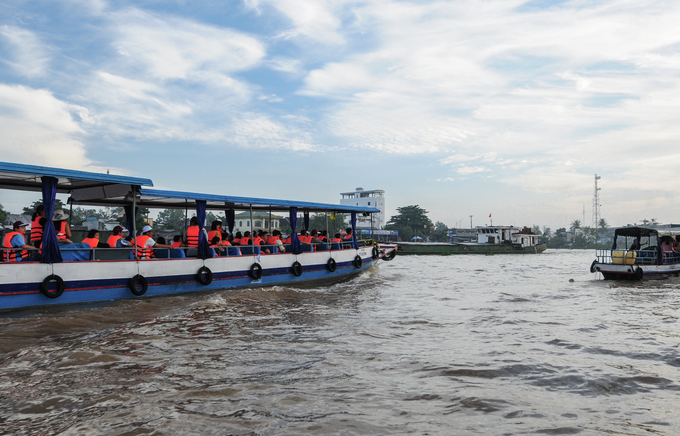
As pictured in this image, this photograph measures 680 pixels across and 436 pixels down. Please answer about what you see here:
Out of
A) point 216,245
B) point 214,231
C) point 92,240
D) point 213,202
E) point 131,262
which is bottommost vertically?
point 131,262

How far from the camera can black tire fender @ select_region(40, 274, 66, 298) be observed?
28.2ft

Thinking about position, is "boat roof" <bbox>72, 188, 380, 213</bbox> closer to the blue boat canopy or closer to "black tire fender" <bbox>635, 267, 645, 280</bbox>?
the blue boat canopy

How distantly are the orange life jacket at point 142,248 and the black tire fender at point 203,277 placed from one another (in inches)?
52.3

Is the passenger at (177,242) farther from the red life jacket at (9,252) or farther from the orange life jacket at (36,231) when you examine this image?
the red life jacket at (9,252)

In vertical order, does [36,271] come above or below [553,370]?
above

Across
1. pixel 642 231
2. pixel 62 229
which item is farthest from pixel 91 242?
pixel 642 231

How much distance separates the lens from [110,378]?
502 centimetres

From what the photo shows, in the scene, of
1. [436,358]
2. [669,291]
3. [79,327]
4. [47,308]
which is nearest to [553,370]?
[436,358]

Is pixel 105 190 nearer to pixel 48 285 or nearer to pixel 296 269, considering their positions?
pixel 48 285

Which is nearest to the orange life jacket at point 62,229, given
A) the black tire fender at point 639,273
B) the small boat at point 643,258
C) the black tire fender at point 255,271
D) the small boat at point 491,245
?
the black tire fender at point 255,271

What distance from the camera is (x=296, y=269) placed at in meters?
14.2

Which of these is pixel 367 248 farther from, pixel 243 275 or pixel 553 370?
pixel 553 370

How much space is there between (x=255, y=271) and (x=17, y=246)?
5703mm

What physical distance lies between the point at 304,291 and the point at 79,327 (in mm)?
6697
